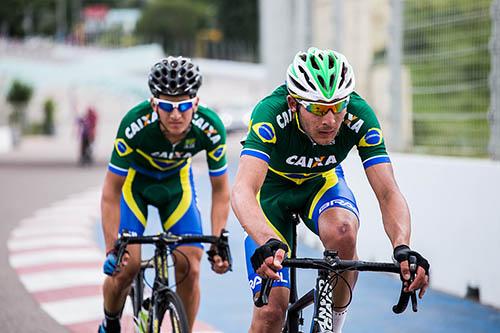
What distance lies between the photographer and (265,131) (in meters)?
4.48

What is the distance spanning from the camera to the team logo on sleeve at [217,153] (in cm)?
595

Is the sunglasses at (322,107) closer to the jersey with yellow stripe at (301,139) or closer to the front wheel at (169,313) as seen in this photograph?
the jersey with yellow stripe at (301,139)

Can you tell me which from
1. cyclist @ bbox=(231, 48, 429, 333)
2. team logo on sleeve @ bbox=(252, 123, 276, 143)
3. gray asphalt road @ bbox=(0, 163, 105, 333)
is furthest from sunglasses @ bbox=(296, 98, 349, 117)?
gray asphalt road @ bbox=(0, 163, 105, 333)

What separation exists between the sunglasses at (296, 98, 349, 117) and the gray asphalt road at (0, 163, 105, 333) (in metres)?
3.84

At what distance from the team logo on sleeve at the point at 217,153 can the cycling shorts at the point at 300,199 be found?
3.21ft

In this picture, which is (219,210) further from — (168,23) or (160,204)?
(168,23)

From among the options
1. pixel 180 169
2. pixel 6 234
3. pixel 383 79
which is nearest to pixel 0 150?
pixel 6 234

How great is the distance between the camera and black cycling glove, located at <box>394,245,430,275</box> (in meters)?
3.82

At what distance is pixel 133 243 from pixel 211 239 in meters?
0.43

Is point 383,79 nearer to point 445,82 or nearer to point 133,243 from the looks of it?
point 445,82

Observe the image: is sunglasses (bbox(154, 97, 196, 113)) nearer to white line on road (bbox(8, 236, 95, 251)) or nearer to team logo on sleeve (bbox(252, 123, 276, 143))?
team logo on sleeve (bbox(252, 123, 276, 143))

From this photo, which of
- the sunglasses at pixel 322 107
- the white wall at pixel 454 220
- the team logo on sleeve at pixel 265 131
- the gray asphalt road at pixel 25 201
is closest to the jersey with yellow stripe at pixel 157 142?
the team logo on sleeve at pixel 265 131

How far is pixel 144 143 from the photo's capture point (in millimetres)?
5844

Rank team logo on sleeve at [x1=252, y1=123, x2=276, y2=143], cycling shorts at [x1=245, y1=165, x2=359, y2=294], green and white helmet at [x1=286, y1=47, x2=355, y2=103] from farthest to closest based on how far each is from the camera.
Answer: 1. cycling shorts at [x1=245, y1=165, x2=359, y2=294]
2. team logo on sleeve at [x1=252, y1=123, x2=276, y2=143]
3. green and white helmet at [x1=286, y1=47, x2=355, y2=103]
